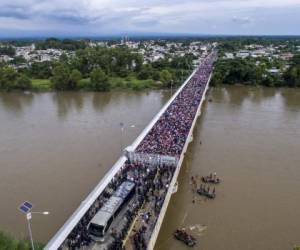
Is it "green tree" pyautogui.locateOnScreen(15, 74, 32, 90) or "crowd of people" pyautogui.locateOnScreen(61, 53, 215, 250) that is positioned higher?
"green tree" pyautogui.locateOnScreen(15, 74, 32, 90)

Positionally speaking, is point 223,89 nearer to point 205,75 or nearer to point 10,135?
point 205,75

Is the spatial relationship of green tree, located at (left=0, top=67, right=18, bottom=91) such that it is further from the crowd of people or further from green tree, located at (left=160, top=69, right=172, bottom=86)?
the crowd of people

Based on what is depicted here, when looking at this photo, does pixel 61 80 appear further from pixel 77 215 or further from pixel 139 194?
pixel 77 215

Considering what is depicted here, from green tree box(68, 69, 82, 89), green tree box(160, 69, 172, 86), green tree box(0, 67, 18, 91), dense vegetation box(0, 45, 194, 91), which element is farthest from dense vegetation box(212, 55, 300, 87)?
green tree box(0, 67, 18, 91)

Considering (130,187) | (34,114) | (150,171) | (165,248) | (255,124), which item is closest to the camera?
(165,248)

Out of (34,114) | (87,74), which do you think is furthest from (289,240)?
(87,74)

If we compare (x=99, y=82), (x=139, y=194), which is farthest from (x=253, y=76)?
(x=139, y=194)

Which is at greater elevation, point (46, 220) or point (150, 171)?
point (150, 171)
